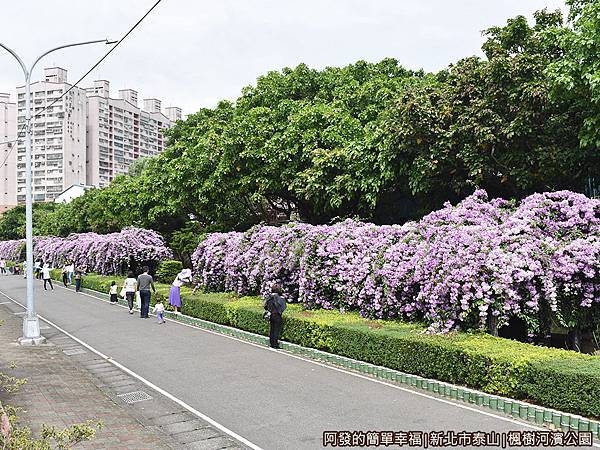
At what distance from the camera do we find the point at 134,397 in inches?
419

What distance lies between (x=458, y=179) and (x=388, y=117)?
9.46 ft

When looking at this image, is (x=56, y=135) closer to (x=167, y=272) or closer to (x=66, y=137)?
(x=66, y=137)

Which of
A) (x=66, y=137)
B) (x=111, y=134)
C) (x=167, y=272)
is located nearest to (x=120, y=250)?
(x=167, y=272)

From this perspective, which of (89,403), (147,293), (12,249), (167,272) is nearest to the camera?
(89,403)

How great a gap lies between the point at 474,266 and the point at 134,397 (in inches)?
267

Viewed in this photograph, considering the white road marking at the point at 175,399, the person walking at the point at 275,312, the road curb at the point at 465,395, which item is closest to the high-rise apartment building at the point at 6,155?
the white road marking at the point at 175,399

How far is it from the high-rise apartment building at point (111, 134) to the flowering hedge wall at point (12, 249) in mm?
24351

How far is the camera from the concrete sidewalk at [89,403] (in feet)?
27.2

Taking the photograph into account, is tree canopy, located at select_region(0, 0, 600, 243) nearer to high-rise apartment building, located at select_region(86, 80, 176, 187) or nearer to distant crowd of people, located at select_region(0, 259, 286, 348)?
distant crowd of people, located at select_region(0, 259, 286, 348)

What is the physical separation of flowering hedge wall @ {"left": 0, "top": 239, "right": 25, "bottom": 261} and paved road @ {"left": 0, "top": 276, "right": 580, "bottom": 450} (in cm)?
5867

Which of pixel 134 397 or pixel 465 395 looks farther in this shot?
pixel 134 397

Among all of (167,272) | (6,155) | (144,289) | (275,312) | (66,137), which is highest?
(66,137)

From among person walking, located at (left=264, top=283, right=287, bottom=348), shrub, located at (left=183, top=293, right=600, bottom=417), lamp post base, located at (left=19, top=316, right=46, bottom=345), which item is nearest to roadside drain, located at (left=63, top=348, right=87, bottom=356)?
lamp post base, located at (left=19, top=316, right=46, bottom=345)

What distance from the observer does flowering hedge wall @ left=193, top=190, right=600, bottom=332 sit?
11.6 metres
